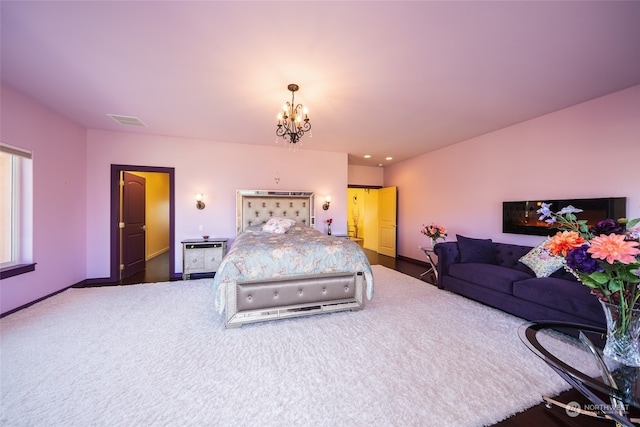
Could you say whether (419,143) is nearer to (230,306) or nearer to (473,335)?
(473,335)

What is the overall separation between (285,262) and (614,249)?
2.56 m

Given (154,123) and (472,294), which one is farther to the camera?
(154,123)

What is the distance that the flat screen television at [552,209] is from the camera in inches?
116

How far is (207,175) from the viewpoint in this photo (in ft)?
16.4

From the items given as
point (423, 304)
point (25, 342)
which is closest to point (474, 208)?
point (423, 304)

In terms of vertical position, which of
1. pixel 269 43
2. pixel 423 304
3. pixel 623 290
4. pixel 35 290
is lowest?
pixel 423 304

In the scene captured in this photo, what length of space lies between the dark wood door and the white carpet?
1716 millimetres

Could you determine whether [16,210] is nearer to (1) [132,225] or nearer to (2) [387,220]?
(1) [132,225]

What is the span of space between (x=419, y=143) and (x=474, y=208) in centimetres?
177

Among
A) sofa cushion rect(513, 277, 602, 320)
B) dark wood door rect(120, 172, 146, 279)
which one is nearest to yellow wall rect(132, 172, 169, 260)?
dark wood door rect(120, 172, 146, 279)

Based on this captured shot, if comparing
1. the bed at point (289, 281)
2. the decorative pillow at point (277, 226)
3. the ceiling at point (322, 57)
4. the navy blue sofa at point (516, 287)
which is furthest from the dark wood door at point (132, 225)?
the navy blue sofa at point (516, 287)

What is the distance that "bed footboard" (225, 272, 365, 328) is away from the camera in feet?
8.87

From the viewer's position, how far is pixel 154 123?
4066 mm

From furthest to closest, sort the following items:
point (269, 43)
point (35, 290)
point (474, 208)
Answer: point (474, 208)
point (35, 290)
point (269, 43)
